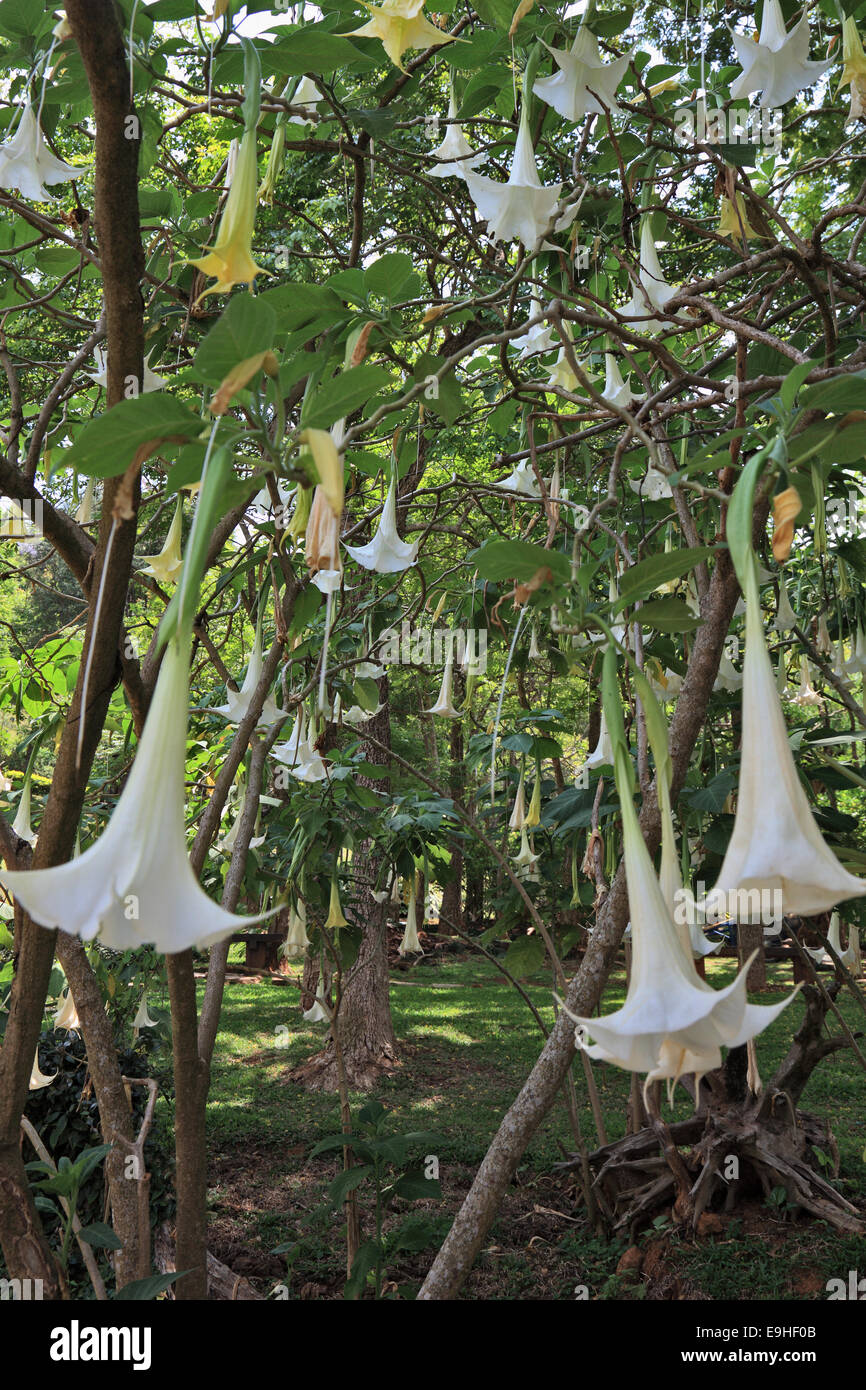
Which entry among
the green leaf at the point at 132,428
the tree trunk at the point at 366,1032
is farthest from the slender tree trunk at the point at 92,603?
the tree trunk at the point at 366,1032

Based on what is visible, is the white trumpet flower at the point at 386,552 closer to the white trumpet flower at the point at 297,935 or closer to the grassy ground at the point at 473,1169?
the white trumpet flower at the point at 297,935

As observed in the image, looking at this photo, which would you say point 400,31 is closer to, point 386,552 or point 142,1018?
point 386,552

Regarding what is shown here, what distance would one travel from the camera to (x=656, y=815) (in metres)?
1.44

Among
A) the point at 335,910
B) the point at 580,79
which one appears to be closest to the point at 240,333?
the point at 580,79

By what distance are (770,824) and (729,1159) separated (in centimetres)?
360

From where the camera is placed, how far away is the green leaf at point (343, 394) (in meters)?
0.82

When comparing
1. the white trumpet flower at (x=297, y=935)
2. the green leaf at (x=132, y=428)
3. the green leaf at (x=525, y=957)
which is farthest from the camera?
the green leaf at (x=525, y=957)

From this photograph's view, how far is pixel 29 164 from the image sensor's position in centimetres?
140

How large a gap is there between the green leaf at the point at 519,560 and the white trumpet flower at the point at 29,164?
3.13ft

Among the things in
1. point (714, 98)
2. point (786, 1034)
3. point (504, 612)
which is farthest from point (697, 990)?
point (786, 1034)

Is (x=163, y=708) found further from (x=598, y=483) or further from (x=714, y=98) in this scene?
(x=598, y=483)

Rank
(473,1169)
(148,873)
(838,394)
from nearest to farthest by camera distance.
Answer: (148,873), (838,394), (473,1169)

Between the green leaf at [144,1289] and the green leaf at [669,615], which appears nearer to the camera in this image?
the green leaf at [669,615]

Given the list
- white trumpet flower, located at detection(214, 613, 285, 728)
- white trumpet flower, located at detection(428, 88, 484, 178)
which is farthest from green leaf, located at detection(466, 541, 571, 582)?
white trumpet flower, located at detection(428, 88, 484, 178)
